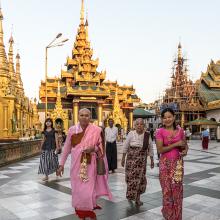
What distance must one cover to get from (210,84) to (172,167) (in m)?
42.0

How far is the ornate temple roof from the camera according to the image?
40972 mm

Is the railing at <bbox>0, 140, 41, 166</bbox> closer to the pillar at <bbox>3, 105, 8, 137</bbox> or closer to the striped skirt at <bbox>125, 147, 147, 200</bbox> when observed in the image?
the pillar at <bbox>3, 105, 8, 137</bbox>

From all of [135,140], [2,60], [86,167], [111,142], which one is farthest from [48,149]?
[2,60]

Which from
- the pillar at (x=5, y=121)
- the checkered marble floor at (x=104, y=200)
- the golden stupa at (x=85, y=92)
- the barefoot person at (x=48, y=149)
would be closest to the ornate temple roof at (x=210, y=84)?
the golden stupa at (x=85, y=92)

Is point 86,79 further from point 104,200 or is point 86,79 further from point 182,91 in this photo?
point 104,200

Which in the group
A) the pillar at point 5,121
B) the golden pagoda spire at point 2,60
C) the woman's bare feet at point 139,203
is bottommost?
the woman's bare feet at point 139,203

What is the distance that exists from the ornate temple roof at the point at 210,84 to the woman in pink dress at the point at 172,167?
Answer: 37091mm

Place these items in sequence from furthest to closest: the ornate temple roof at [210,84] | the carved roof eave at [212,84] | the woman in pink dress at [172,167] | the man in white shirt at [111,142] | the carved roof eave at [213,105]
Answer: the carved roof eave at [212,84]
the ornate temple roof at [210,84]
the carved roof eave at [213,105]
the man in white shirt at [111,142]
the woman in pink dress at [172,167]

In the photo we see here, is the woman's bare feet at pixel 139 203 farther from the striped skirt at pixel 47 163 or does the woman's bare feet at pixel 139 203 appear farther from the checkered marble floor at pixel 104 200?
the striped skirt at pixel 47 163

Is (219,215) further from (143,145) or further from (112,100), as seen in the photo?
(112,100)

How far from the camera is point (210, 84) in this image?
43500 millimetres

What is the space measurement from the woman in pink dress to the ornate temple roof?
3709 centimetres

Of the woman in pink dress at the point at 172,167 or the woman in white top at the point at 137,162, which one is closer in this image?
the woman in pink dress at the point at 172,167

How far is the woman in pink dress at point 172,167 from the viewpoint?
4.11 meters
